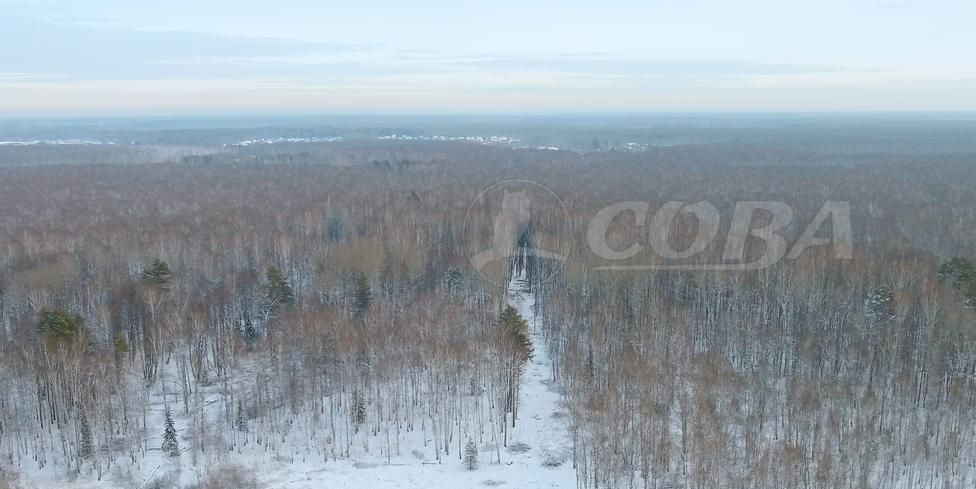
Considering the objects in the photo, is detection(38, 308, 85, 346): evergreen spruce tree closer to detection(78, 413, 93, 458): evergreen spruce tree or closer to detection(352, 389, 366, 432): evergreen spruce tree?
detection(78, 413, 93, 458): evergreen spruce tree

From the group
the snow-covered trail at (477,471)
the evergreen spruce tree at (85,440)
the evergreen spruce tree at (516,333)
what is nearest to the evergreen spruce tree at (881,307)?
the snow-covered trail at (477,471)

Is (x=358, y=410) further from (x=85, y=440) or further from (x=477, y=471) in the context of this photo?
(x=85, y=440)

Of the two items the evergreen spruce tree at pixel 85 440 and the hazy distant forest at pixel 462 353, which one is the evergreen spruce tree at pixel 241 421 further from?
the evergreen spruce tree at pixel 85 440

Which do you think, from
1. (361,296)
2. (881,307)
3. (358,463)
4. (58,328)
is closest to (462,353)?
(358,463)

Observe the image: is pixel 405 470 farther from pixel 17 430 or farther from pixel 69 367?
pixel 17 430

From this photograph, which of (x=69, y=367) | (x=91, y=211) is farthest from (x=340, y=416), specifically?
(x=91, y=211)

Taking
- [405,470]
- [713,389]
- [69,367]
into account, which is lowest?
[405,470]

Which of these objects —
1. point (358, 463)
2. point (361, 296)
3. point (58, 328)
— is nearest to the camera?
point (358, 463)
